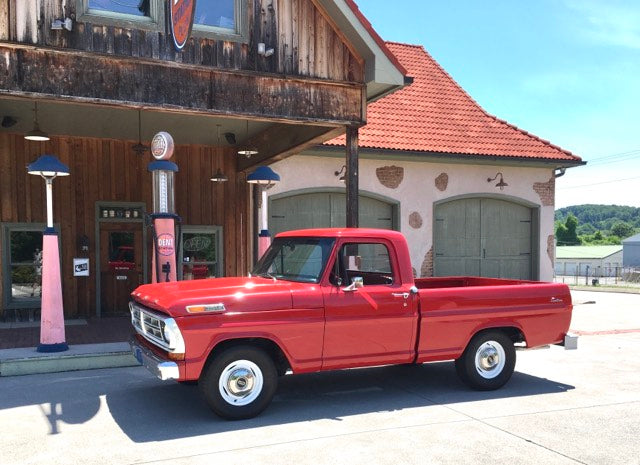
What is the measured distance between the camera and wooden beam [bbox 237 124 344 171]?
9820 mm

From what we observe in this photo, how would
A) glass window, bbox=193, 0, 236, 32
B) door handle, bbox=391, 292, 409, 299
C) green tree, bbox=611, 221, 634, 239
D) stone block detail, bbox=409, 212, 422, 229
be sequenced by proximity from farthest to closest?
green tree, bbox=611, 221, 634, 239, stone block detail, bbox=409, 212, 422, 229, glass window, bbox=193, 0, 236, 32, door handle, bbox=391, 292, 409, 299

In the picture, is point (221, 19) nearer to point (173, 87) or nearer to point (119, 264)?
point (173, 87)

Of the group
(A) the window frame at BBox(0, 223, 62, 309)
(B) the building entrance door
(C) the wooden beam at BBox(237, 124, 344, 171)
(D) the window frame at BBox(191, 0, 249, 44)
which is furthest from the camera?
(B) the building entrance door

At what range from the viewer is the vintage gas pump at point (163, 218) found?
8.40m

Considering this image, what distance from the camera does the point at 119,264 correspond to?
1285cm

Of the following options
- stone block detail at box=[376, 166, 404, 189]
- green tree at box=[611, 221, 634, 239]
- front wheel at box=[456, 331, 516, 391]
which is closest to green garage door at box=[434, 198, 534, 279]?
stone block detail at box=[376, 166, 404, 189]

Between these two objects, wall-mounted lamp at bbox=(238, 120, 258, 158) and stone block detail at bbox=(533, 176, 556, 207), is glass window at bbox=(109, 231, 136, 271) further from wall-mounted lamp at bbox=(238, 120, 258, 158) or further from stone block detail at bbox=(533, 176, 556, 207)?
stone block detail at bbox=(533, 176, 556, 207)

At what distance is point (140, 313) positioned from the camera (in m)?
6.17

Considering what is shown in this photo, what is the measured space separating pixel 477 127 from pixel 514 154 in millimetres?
1464

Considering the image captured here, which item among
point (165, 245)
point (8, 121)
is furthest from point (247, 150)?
point (8, 121)

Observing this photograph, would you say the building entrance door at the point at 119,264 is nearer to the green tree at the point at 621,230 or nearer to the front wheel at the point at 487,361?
the front wheel at the point at 487,361

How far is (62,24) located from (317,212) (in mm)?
7666

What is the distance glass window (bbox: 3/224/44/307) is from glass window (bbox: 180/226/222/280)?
3081 mm

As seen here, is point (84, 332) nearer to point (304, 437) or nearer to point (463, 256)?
point (304, 437)
